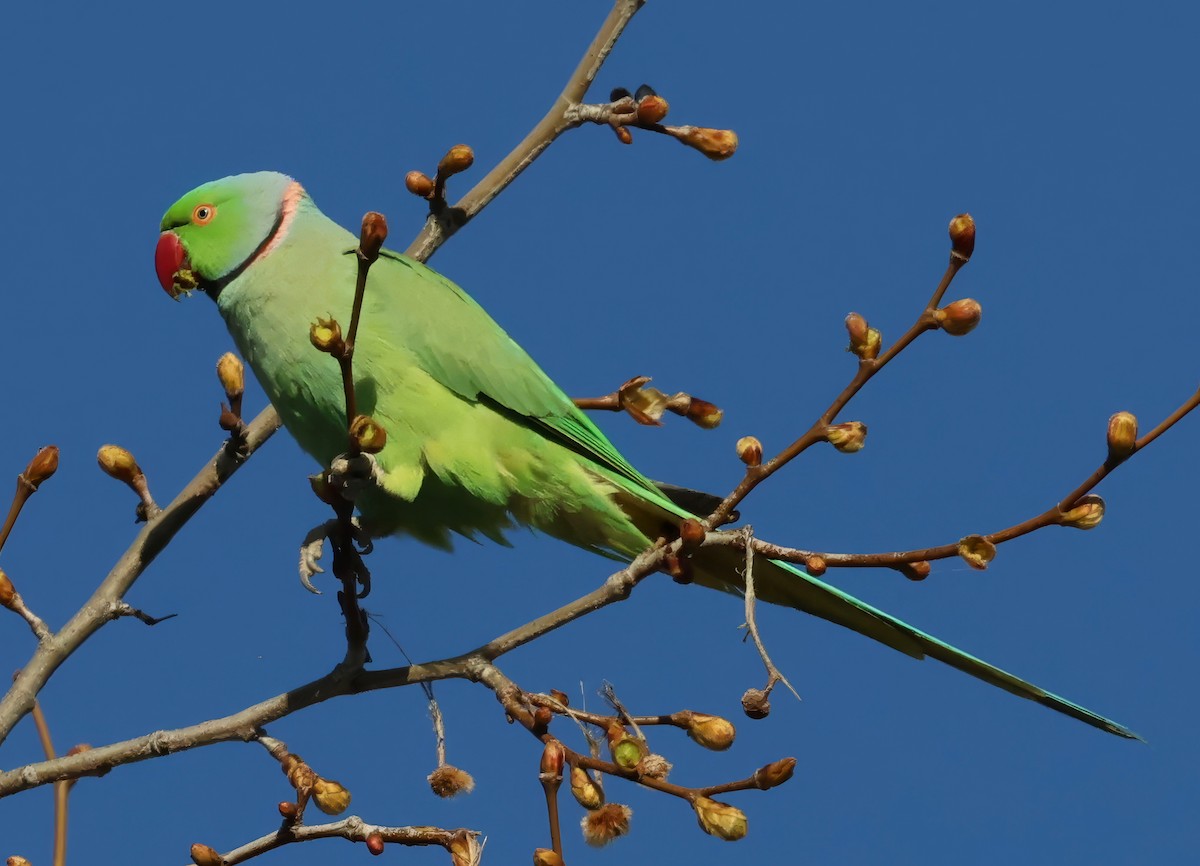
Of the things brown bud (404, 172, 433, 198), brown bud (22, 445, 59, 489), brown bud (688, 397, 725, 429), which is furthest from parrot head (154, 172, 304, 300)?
brown bud (688, 397, 725, 429)

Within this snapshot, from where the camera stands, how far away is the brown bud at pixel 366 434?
2473mm

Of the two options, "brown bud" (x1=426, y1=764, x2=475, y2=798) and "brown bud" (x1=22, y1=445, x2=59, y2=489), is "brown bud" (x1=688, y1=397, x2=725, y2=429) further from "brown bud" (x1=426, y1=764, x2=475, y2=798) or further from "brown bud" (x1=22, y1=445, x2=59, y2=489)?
"brown bud" (x1=22, y1=445, x2=59, y2=489)

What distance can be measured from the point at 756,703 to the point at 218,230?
2.60m

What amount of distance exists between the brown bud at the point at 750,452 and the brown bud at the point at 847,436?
0.41 feet

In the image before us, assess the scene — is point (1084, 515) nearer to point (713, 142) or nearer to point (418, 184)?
point (713, 142)

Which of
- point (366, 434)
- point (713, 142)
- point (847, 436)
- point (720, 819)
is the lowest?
point (720, 819)

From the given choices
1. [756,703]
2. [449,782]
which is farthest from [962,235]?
[449,782]

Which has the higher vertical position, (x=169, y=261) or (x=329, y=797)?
(x=169, y=261)

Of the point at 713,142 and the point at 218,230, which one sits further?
the point at 218,230

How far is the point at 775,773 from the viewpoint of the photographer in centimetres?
224

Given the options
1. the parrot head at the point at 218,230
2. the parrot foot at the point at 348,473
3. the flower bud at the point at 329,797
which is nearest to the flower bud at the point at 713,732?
the flower bud at the point at 329,797

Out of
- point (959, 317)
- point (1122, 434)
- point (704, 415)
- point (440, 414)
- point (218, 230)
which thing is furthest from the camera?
point (218, 230)

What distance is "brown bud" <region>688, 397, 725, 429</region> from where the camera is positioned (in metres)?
3.09

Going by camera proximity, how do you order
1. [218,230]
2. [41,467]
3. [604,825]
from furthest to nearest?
1. [218,230]
2. [41,467]
3. [604,825]
